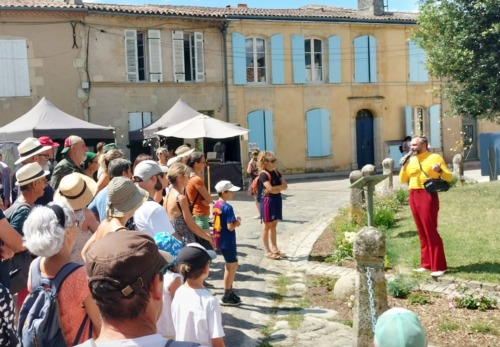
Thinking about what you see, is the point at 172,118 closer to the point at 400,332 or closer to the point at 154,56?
the point at 154,56

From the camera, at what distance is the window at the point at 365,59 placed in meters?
25.4

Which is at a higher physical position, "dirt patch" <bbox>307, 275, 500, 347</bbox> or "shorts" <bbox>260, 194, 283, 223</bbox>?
"shorts" <bbox>260, 194, 283, 223</bbox>

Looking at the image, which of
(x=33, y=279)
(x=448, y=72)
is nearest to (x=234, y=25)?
(x=448, y=72)

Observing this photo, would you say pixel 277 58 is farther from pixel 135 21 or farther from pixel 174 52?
pixel 135 21

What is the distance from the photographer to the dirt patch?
521cm

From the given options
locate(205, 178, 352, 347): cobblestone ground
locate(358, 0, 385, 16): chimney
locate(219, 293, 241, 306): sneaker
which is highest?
locate(358, 0, 385, 16): chimney

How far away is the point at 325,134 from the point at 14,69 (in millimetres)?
12822

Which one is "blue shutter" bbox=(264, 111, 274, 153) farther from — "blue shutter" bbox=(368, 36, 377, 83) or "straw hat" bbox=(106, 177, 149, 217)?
"straw hat" bbox=(106, 177, 149, 217)

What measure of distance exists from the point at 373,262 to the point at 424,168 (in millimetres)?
2662

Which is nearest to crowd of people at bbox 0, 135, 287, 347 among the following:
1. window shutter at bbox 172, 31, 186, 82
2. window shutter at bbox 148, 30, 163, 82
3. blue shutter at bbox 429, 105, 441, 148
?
window shutter at bbox 148, 30, 163, 82

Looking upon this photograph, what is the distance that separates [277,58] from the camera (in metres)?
23.8

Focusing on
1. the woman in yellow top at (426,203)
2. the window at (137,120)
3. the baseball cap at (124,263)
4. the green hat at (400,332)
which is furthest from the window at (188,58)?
the green hat at (400,332)

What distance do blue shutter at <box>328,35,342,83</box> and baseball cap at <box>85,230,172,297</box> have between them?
2364 centimetres

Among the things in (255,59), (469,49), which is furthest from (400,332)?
(255,59)
